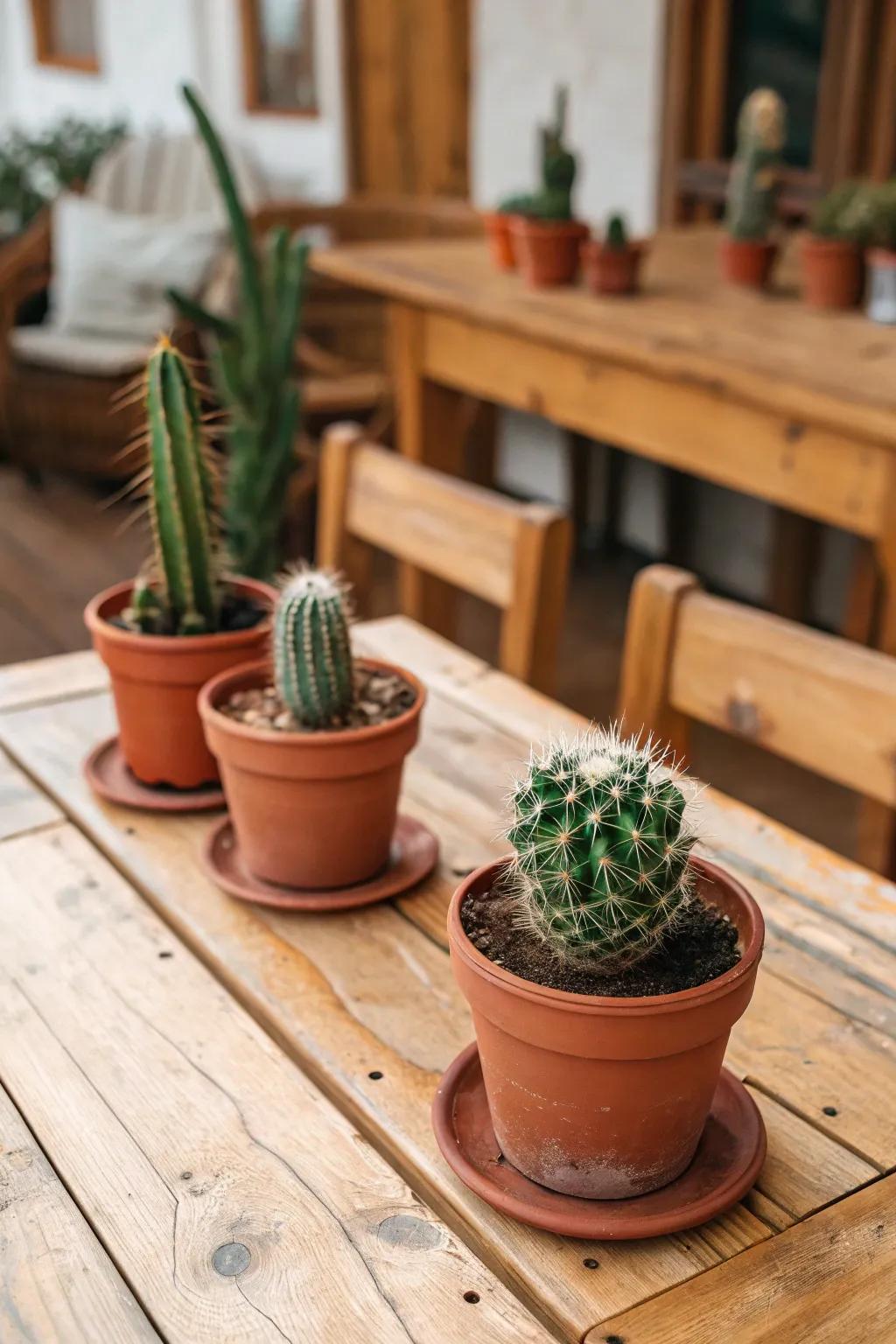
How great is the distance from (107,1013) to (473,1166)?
29 centimetres

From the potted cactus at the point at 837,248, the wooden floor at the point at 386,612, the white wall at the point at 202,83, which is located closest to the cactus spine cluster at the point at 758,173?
the potted cactus at the point at 837,248

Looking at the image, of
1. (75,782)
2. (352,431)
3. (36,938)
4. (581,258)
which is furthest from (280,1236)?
(581,258)

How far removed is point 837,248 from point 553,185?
595mm

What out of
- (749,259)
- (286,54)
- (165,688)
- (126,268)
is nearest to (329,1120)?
(165,688)

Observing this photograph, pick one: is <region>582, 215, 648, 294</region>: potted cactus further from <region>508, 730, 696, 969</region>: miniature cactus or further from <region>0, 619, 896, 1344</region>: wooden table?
<region>508, 730, 696, 969</region>: miniature cactus

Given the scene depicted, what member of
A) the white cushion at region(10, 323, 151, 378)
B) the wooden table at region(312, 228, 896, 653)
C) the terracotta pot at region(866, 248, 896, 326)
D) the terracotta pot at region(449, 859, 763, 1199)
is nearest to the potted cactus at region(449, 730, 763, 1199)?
the terracotta pot at region(449, 859, 763, 1199)

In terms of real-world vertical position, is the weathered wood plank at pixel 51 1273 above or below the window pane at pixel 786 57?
below

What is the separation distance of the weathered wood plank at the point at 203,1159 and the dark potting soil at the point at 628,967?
5.9 inches

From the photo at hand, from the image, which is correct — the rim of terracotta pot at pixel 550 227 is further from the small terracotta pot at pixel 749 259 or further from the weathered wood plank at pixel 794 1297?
the weathered wood plank at pixel 794 1297

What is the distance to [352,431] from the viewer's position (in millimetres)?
1879

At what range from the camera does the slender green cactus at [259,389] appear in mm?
2822

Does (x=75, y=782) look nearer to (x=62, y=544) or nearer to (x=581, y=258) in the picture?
(x=581, y=258)

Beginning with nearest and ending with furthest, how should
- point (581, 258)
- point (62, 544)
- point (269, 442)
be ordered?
point (581, 258)
point (269, 442)
point (62, 544)

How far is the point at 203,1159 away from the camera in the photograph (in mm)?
854
